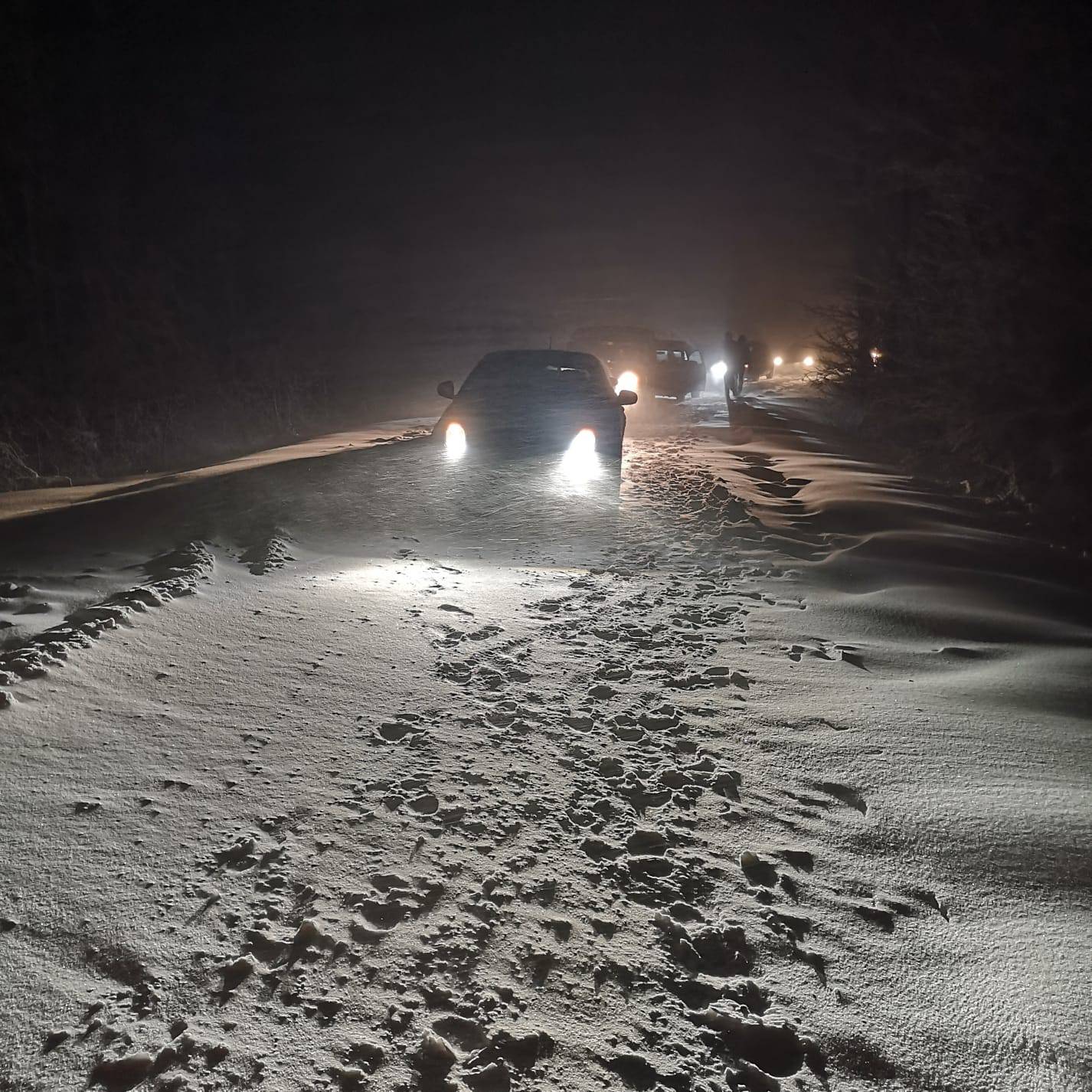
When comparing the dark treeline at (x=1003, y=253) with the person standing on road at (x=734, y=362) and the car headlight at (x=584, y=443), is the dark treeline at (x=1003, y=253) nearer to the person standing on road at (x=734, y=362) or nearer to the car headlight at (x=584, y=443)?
the car headlight at (x=584, y=443)

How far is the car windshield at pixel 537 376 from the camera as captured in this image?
29.8ft

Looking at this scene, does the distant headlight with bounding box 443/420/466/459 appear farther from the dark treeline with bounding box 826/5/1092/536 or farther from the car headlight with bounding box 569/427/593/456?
the dark treeline with bounding box 826/5/1092/536

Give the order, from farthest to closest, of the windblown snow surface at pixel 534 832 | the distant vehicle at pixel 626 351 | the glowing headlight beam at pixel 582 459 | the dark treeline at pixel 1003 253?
the distant vehicle at pixel 626 351 < the glowing headlight beam at pixel 582 459 < the dark treeline at pixel 1003 253 < the windblown snow surface at pixel 534 832

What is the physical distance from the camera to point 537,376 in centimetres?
935

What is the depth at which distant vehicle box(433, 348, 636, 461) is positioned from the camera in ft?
27.8

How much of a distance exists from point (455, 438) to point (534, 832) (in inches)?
259

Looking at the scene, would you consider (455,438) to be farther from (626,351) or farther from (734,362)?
(734,362)

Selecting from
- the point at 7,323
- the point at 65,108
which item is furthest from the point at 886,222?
the point at 65,108

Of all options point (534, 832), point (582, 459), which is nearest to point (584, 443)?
point (582, 459)

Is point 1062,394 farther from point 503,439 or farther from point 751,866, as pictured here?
point 751,866

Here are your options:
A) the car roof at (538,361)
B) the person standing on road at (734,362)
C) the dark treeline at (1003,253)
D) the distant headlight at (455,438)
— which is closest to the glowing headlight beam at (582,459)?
the distant headlight at (455,438)

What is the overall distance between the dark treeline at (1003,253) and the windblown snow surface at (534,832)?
3.31 m

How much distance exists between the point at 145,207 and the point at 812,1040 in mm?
29173

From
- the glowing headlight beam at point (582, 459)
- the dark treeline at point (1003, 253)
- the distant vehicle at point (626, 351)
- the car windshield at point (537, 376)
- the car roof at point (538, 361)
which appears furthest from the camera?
the distant vehicle at point (626, 351)
